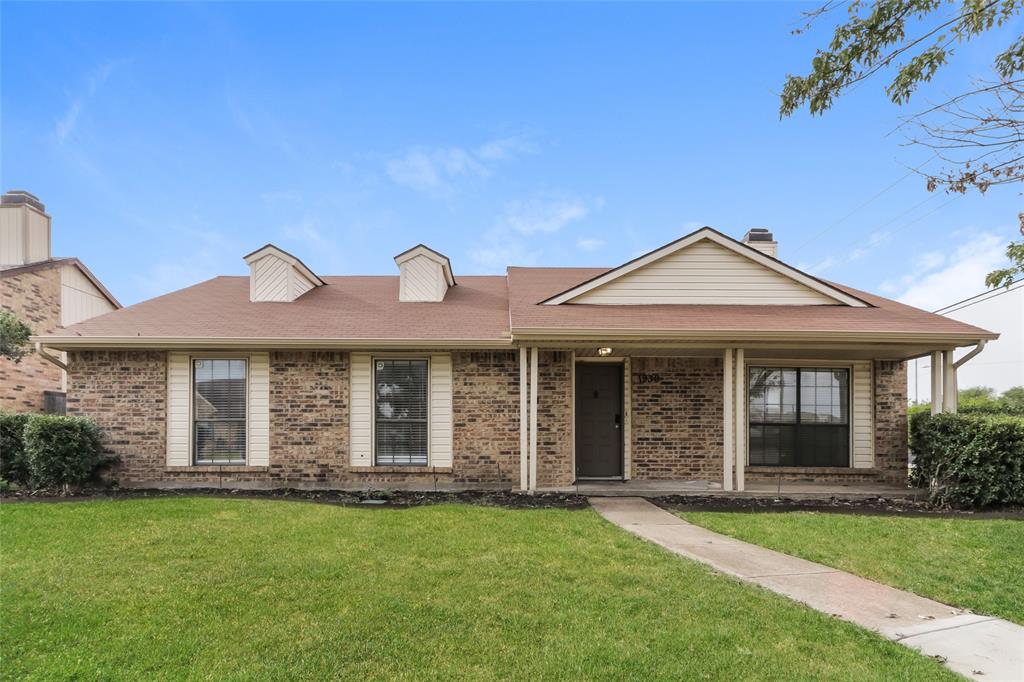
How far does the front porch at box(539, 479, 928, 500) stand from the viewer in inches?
350

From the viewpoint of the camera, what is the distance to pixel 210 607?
3984 mm

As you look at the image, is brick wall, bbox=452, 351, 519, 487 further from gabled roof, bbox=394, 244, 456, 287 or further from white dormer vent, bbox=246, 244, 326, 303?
white dormer vent, bbox=246, 244, 326, 303

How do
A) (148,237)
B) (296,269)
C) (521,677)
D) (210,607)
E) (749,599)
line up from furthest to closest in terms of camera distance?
1. (148,237)
2. (296,269)
3. (749,599)
4. (210,607)
5. (521,677)

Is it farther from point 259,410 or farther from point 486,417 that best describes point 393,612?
point 259,410

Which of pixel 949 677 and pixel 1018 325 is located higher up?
pixel 1018 325

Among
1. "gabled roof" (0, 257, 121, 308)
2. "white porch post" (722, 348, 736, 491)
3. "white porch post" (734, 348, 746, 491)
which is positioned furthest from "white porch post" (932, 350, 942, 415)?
"gabled roof" (0, 257, 121, 308)

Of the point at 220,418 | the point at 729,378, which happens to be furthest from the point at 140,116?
the point at 729,378

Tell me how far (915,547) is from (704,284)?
5375mm

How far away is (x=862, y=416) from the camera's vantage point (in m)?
10.2

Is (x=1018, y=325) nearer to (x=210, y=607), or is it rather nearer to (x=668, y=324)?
(x=668, y=324)

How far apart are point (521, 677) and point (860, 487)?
924 cm

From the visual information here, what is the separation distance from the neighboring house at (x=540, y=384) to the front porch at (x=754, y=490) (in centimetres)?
25

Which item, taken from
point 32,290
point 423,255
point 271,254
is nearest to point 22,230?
point 32,290

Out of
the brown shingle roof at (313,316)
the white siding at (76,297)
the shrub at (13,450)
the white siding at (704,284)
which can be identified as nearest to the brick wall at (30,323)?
the white siding at (76,297)
